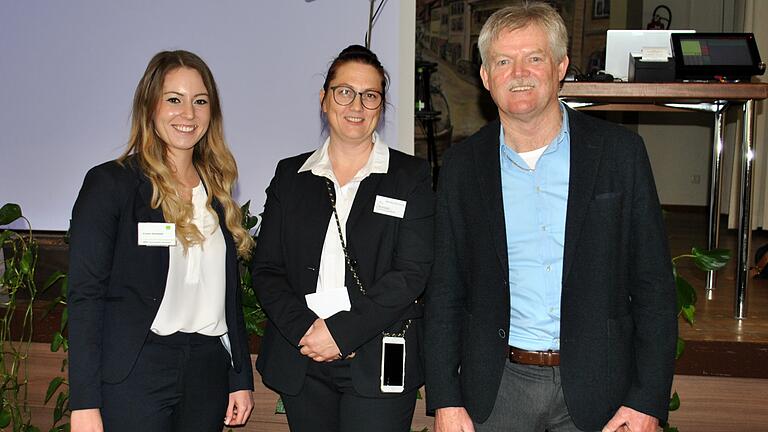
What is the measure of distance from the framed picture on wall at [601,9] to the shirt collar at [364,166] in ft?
28.6

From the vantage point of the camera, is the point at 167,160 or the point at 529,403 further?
the point at 167,160

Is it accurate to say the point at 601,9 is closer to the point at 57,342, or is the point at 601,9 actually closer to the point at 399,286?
the point at 57,342

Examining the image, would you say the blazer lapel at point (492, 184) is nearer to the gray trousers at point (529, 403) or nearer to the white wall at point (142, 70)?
the gray trousers at point (529, 403)

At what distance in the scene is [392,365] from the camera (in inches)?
85.3

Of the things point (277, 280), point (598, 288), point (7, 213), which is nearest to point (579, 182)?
point (598, 288)

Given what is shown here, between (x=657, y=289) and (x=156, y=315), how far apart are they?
1.28 m

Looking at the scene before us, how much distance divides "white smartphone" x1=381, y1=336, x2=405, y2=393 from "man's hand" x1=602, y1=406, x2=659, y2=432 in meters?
0.56

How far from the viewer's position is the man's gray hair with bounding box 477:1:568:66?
194cm

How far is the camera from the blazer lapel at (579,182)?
190 centimetres

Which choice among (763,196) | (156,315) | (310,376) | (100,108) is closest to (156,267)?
(156,315)

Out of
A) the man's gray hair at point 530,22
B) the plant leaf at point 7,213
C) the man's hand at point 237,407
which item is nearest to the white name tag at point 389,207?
the man's gray hair at point 530,22

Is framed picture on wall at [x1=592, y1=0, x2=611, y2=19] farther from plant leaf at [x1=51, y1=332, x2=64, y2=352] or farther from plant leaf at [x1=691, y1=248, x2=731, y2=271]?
plant leaf at [x1=51, y1=332, x2=64, y2=352]

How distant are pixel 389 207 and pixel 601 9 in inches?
352

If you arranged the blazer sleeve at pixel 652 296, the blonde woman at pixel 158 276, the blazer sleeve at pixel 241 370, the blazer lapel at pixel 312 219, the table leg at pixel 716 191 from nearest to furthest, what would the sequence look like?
the blazer sleeve at pixel 652 296
the blonde woman at pixel 158 276
the blazer lapel at pixel 312 219
the blazer sleeve at pixel 241 370
the table leg at pixel 716 191
